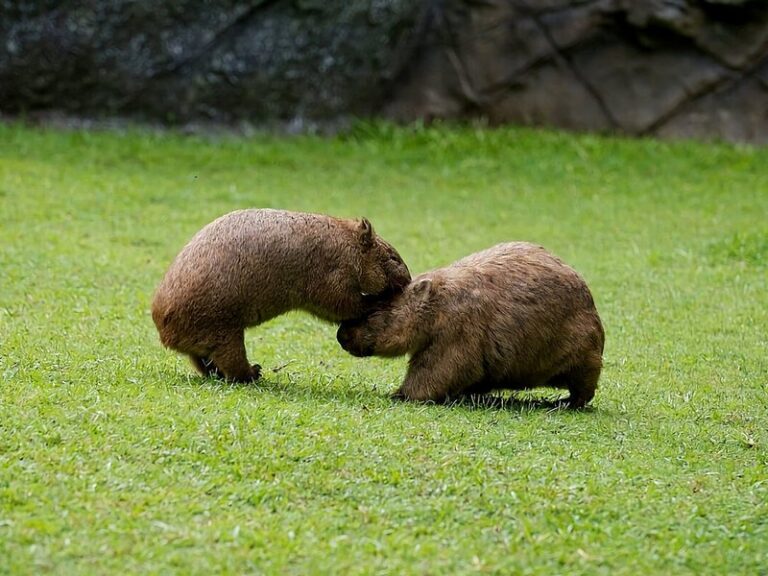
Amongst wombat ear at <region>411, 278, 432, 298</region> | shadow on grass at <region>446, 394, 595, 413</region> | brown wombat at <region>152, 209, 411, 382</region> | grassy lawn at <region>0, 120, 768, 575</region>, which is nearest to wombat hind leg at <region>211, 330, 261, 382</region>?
brown wombat at <region>152, 209, 411, 382</region>

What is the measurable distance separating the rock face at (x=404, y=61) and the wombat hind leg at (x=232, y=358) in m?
10.2

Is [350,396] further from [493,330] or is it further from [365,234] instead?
[365,234]

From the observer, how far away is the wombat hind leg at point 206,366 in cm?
685

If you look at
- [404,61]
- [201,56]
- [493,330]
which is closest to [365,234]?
[493,330]

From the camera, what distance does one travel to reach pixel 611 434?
6277 millimetres

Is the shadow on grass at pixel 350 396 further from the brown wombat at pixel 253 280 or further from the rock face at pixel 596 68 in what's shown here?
the rock face at pixel 596 68

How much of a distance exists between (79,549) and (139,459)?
819 mm

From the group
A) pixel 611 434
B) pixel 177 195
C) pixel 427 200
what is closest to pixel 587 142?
pixel 427 200

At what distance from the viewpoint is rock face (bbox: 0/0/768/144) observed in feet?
52.6

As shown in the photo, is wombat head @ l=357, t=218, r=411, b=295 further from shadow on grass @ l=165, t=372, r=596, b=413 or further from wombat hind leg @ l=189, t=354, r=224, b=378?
wombat hind leg @ l=189, t=354, r=224, b=378

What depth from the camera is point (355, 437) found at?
5.65 meters

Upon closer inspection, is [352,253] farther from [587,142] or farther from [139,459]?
[587,142]

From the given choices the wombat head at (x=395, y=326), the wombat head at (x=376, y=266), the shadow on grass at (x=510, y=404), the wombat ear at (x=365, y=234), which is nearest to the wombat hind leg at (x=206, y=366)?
the wombat head at (x=395, y=326)

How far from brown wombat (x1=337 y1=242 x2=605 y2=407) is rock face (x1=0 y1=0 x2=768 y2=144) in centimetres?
1014
